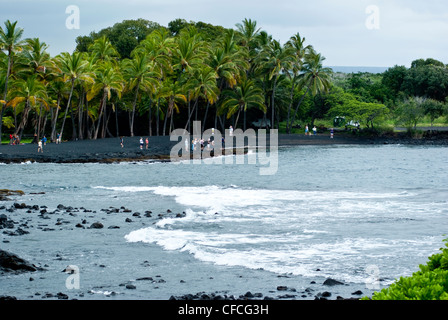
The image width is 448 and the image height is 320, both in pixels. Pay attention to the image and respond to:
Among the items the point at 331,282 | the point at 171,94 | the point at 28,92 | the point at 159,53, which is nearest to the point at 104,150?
the point at 28,92

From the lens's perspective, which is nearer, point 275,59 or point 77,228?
point 77,228

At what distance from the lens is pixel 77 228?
19234 mm

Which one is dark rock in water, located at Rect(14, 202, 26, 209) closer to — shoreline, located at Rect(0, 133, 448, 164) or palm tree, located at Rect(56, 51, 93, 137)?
shoreline, located at Rect(0, 133, 448, 164)

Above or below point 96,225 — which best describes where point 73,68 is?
above

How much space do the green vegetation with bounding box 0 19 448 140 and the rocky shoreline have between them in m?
30.1

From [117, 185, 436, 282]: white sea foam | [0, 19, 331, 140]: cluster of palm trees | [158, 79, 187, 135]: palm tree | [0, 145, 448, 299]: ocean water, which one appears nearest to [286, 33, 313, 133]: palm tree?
[0, 19, 331, 140]: cluster of palm trees

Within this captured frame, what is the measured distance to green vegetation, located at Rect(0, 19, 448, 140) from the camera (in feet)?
186

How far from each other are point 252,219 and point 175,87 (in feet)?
150

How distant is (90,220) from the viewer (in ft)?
68.9

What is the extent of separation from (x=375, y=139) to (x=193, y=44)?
26.7 m

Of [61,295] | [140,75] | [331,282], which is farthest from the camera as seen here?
[140,75]

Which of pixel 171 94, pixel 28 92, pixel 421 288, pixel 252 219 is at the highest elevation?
pixel 171 94

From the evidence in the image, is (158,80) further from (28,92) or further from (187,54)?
(28,92)
